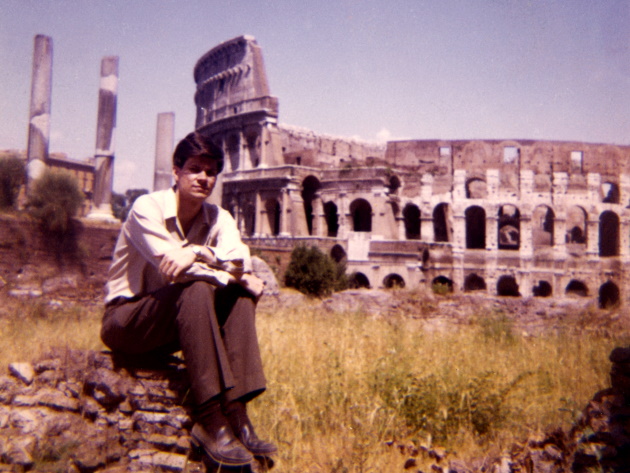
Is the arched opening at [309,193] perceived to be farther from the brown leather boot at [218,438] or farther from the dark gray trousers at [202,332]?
the brown leather boot at [218,438]

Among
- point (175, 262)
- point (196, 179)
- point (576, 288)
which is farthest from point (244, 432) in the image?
point (576, 288)

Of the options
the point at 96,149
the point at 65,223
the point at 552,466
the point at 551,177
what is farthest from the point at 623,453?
the point at 551,177

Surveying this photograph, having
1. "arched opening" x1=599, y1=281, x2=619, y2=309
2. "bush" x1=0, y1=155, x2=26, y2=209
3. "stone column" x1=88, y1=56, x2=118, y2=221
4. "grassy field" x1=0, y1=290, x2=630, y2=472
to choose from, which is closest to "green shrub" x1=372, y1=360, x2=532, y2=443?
"grassy field" x1=0, y1=290, x2=630, y2=472

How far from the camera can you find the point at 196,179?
302 cm

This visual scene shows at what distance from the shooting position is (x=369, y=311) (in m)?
10.3

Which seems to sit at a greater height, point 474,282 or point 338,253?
point 338,253

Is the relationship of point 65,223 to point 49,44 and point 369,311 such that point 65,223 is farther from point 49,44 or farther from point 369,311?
point 369,311

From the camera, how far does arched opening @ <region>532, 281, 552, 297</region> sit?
2995 cm

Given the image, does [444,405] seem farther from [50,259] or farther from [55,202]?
[55,202]

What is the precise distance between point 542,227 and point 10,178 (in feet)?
116

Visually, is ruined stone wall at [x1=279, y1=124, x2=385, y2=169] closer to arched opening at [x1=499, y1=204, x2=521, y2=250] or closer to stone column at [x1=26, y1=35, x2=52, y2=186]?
arched opening at [x1=499, y1=204, x2=521, y2=250]

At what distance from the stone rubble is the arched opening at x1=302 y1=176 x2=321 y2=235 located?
89.7ft

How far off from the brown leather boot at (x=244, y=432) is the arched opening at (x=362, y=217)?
1093 inches

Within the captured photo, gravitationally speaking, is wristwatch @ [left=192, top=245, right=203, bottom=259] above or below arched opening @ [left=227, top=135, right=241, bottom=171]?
below
